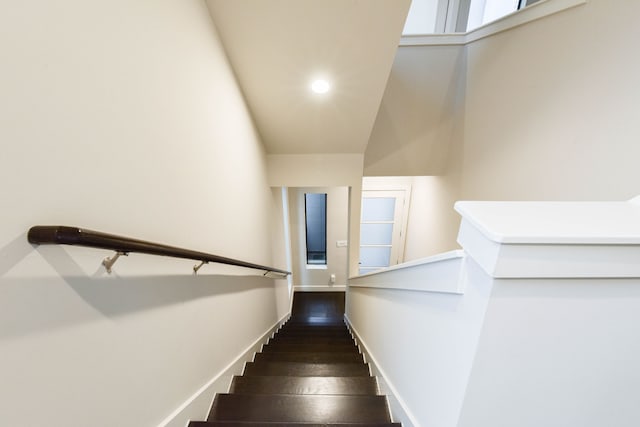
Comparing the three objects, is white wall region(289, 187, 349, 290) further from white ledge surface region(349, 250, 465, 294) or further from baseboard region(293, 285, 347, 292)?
white ledge surface region(349, 250, 465, 294)

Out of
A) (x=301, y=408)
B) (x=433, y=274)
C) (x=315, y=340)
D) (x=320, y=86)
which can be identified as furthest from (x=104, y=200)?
(x=315, y=340)

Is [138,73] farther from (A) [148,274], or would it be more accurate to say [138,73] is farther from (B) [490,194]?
(B) [490,194]

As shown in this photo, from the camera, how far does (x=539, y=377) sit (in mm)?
563

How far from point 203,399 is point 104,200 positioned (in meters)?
1.03

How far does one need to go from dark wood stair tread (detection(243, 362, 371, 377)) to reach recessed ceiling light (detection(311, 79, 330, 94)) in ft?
6.97

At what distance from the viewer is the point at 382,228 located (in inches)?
197

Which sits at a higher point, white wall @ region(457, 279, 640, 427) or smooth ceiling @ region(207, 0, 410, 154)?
smooth ceiling @ region(207, 0, 410, 154)

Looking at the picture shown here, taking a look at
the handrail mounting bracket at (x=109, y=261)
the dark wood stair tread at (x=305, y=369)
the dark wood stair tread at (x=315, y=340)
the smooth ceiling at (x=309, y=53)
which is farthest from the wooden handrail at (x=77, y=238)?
the dark wood stair tread at (x=315, y=340)

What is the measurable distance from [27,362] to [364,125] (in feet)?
7.97

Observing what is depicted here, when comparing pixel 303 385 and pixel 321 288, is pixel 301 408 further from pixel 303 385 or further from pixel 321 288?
pixel 321 288

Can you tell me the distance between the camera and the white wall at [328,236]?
4406mm

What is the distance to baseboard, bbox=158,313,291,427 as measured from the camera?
901 mm

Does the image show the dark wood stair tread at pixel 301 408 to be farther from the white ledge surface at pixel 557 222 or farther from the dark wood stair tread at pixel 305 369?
the white ledge surface at pixel 557 222

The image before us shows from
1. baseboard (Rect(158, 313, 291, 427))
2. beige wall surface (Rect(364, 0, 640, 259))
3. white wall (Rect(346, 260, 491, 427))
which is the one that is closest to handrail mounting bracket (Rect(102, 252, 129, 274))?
baseboard (Rect(158, 313, 291, 427))
